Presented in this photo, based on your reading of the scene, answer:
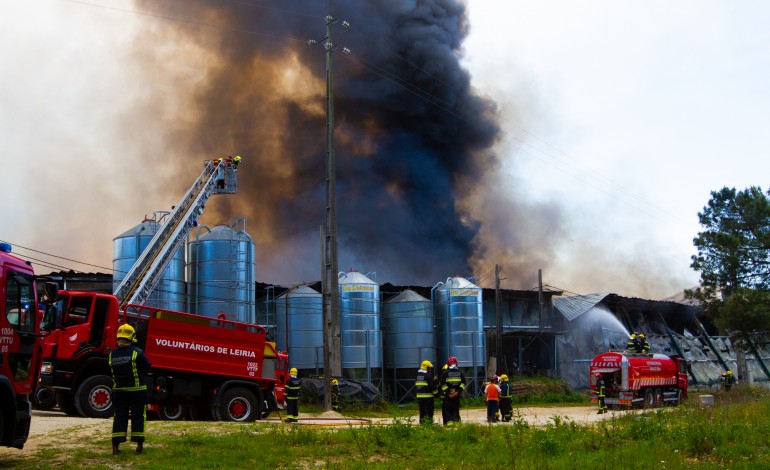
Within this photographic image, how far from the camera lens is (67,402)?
18.3 m

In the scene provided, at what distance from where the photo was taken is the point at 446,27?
55.1m

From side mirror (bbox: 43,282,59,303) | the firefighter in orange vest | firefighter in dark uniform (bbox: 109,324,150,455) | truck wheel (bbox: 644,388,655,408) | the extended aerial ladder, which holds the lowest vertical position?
truck wheel (bbox: 644,388,655,408)

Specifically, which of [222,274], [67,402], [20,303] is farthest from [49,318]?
[222,274]

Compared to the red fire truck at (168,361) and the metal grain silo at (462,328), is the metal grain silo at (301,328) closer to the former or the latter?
the metal grain silo at (462,328)

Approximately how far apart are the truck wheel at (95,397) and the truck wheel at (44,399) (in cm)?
179

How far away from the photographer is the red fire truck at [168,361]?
59.4ft

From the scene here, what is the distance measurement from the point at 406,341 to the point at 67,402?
902 inches

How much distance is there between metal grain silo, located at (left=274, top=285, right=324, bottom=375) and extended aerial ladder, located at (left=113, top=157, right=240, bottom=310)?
21.1 ft

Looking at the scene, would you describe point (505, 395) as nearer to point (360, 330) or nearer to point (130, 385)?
point (360, 330)

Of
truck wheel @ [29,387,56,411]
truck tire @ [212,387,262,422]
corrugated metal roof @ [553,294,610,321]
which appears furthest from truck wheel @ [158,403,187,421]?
corrugated metal roof @ [553,294,610,321]

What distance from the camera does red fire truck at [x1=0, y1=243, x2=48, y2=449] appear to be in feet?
32.7

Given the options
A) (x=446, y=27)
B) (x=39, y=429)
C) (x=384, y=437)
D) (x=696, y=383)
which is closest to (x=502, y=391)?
(x=384, y=437)

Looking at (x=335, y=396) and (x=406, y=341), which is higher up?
(x=406, y=341)

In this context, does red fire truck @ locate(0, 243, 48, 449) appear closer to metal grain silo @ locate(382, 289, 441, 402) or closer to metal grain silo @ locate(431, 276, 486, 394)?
metal grain silo @ locate(382, 289, 441, 402)
